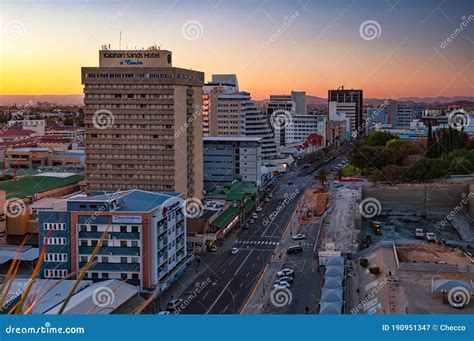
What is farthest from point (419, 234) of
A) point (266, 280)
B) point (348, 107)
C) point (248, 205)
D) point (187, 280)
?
point (348, 107)

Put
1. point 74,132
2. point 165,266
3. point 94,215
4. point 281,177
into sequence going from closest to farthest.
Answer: point 94,215 < point 165,266 < point 281,177 < point 74,132

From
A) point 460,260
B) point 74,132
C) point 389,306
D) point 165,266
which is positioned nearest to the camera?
point 389,306

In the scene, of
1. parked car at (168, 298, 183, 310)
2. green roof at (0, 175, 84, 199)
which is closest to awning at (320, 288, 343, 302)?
parked car at (168, 298, 183, 310)

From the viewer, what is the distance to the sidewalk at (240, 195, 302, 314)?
4227mm

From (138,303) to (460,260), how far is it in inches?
130

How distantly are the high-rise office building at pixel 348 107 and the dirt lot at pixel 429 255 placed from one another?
1651 cm

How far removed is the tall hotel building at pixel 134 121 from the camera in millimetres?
7031

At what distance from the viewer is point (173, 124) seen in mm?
7059

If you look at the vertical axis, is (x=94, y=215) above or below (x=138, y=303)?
above

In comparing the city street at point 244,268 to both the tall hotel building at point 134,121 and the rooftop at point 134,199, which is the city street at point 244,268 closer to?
the rooftop at point 134,199

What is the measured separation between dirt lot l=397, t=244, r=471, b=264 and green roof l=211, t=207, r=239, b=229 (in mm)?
2029

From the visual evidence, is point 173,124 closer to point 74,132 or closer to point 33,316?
point 33,316

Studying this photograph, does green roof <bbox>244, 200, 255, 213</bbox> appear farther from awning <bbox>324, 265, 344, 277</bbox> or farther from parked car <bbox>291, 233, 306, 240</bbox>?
awning <bbox>324, 265, 344, 277</bbox>

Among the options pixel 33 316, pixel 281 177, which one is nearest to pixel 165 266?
pixel 33 316
